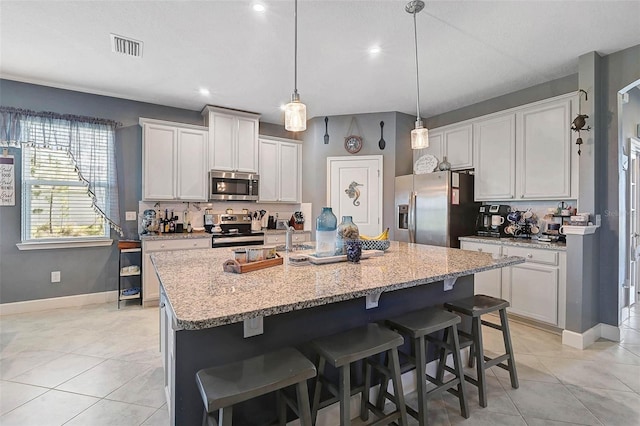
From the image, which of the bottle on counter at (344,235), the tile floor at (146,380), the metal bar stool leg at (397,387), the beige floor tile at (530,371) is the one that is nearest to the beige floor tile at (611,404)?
the tile floor at (146,380)

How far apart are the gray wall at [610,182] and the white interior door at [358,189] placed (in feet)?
8.00

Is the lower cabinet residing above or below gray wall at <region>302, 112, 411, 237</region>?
below

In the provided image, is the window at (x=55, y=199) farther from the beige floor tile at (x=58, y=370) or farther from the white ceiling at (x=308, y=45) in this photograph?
the beige floor tile at (x=58, y=370)

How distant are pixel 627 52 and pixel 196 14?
3641mm

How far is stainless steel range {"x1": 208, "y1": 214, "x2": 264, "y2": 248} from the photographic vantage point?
4062 mm

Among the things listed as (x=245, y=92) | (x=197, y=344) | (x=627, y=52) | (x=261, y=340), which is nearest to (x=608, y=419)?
(x=261, y=340)

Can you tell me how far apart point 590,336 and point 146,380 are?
373 centimetres

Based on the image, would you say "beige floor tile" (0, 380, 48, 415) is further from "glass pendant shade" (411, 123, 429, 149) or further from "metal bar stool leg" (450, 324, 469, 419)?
"glass pendant shade" (411, 123, 429, 149)

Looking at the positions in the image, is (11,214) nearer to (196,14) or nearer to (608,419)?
(196,14)

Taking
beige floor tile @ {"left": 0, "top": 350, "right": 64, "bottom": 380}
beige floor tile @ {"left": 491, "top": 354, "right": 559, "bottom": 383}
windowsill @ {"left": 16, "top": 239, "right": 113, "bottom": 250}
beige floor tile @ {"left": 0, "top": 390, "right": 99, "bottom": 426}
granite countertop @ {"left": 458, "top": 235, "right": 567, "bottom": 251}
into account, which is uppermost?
granite countertop @ {"left": 458, "top": 235, "right": 567, "bottom": 251}

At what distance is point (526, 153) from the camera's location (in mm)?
3461

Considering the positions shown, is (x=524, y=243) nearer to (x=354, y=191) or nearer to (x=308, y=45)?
(x=354, y=191)

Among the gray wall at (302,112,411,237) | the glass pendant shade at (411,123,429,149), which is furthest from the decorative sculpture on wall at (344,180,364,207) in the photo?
the glass pendant shade at (411,123,429,149)

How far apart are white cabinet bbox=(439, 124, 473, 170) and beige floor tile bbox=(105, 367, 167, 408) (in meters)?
4.00
